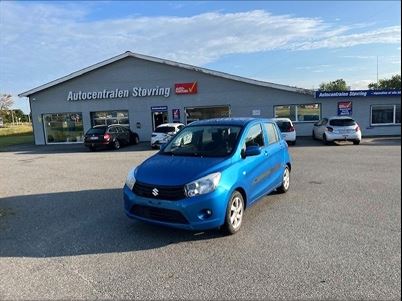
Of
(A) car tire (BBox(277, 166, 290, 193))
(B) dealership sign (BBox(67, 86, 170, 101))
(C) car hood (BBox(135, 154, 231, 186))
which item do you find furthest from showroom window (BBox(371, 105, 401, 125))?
(C) car hood (BBox(135, 154, 231, 186))

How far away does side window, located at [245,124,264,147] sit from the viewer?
5.87m

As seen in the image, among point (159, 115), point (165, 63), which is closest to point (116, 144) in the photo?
point (159, 115)

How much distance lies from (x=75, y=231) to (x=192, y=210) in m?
2.07

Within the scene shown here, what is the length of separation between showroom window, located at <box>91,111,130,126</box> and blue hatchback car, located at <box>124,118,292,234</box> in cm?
2009

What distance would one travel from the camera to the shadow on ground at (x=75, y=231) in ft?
15.6

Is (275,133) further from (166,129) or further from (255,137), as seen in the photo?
(166,129)

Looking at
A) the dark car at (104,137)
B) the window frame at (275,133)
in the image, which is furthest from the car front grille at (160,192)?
the dark car at (104,137)

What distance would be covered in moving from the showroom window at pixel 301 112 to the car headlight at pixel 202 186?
19.9 meters

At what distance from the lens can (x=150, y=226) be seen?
549 cm

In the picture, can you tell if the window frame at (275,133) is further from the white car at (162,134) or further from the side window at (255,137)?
the white car at (162,134)

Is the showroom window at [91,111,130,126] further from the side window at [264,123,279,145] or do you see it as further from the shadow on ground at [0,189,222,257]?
the side window at [264,123,279,145]

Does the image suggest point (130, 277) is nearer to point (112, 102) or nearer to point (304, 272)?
point (304, 272)

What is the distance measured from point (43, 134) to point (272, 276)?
26566 millimetres

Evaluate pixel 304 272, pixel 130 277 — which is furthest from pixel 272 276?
pixel 130 277
